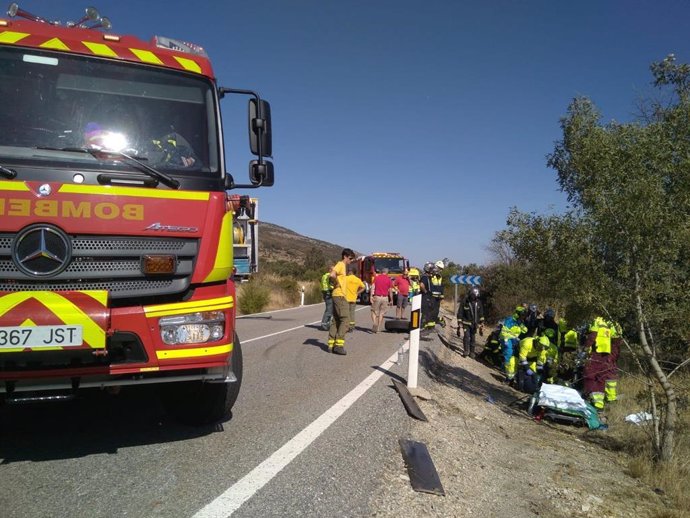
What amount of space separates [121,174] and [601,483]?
5.08 m

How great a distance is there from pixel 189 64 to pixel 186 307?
212cm

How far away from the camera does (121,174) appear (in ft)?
12.0

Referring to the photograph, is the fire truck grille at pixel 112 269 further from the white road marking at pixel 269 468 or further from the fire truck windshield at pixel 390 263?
the fire truck windshield at pixel 390 263

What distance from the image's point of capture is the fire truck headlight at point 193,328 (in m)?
3.61

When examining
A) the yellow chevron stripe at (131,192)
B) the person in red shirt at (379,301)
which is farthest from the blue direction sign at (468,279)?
the yellow chevron stripe at (131,192)

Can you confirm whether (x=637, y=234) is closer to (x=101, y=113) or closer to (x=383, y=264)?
(x=101, y=113)

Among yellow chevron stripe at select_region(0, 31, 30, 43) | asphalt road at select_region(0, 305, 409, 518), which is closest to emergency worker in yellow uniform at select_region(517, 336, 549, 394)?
asphalt road at select_region(0, 305, 409, 518)

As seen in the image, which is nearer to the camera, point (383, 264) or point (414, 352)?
point (414, 352)

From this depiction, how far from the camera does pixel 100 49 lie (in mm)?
4137

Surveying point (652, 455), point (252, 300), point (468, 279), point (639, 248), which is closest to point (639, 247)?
point (639, 248)

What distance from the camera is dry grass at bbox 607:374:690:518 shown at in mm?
4879

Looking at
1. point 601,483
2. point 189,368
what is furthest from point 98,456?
point 601,483

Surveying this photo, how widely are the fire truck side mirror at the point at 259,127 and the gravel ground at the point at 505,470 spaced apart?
293 centimetres

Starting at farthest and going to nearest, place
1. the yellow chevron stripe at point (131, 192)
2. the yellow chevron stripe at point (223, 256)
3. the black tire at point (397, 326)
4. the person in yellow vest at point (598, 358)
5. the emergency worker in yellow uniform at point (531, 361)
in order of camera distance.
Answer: the black tire at point (397, 326) → the emergency worker in yellow uniform at point (531, 361) → the person in yellow vest at point (598, 358) → the yellow chevron stripe at point (223, 256) → the yellow chevron stripe at point (131, 192)
